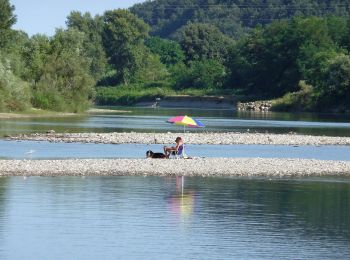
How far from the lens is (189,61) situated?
623 feet

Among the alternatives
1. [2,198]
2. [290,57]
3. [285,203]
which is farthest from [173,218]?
[290,57]

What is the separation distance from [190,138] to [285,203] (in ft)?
94.3

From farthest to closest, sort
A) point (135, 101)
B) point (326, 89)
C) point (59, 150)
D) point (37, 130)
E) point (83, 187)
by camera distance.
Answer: point (135, 101), point (326, 89), point (37, 130), point (59, 150), point (83, 187)

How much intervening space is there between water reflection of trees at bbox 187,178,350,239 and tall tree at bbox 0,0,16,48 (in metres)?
71.9

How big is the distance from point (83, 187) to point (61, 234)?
8700 mm

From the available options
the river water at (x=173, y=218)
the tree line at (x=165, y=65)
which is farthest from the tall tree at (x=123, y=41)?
the river water at (x=173, y=218)

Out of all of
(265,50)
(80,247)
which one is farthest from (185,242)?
(265,50)

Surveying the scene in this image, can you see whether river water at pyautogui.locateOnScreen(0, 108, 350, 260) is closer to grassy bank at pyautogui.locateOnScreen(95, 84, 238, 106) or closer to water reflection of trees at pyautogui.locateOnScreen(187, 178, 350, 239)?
water reflection of trees at pyautogui.locateOnScreen(187, 178, 350, 239)

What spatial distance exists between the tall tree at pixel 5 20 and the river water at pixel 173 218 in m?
71.6

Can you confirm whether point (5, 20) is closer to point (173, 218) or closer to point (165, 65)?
point (173, 218)

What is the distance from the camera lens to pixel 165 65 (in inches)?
7756

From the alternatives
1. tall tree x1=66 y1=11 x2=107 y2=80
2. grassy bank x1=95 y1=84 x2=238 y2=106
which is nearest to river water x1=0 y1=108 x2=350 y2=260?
grassy bank x1=95 y1=84 x2=238 y2=106

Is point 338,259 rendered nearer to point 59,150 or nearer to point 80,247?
point 80,247

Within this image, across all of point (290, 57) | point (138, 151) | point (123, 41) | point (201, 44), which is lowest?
point (138, 151)
